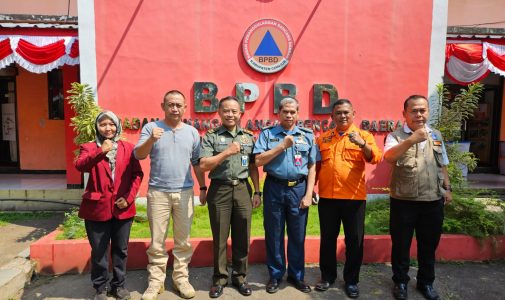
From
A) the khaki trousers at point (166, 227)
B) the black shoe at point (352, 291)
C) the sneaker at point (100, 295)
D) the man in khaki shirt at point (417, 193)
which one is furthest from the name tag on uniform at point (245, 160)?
the sneaker at point (100, 295)

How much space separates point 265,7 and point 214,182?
11.2 feet

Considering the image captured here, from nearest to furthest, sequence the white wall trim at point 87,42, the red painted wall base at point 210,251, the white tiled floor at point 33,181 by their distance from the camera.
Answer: the red painted wall base at point 210,251
the white wall trim at point 87,42
the white tiled floor at point 33,181

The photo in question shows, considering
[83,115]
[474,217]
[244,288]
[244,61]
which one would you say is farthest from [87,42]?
[474,217]

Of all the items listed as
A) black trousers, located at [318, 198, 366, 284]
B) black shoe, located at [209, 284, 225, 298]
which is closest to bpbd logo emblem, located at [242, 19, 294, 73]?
black trousers, located at [318, 198, 366, 284]

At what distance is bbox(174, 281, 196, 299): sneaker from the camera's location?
312 cm

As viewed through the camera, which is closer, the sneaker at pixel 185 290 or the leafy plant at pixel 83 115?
the sneaker at pixel 185 290

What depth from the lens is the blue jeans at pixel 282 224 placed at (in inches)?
121

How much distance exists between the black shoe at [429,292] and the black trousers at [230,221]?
1669 millimetres

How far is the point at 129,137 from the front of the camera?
17.9ft

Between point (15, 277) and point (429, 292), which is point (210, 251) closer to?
point (15, 277)

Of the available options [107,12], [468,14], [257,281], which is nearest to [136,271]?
[257,281]

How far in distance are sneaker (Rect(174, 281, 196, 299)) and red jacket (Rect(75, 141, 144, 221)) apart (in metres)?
0.79

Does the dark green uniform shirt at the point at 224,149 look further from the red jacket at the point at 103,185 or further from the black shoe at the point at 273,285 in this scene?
the black shoe at the point at 273,285

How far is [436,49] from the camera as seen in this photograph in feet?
18.6
